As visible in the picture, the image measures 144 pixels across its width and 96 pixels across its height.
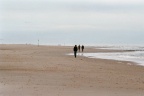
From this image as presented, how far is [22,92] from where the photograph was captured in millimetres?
12633

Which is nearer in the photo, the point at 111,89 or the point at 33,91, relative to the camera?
the point at 33,91

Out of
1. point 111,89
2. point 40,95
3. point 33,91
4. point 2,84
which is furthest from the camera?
point 2,84

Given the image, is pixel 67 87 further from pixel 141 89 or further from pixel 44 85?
pixel 141 89

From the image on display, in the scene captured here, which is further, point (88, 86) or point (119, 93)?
point (88, 86)

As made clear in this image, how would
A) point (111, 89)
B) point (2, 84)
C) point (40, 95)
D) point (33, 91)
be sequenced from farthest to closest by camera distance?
point (2, 84)
point (111, 89)
point (33, 91)
point (40, 95)

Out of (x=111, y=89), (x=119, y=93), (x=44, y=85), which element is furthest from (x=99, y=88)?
(x=44, y=85)

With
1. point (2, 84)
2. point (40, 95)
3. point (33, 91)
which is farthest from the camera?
point (2, 84)

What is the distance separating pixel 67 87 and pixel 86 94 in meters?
1.98

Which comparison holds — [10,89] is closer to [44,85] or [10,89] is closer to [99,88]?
[44,85]

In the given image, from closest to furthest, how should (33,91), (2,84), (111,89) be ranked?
(33,91) < (111,89) < (2,84)

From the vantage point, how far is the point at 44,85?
48.3 ft

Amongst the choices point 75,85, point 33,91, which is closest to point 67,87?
point 75,85

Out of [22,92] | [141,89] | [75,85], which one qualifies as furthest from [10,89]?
[141,89]

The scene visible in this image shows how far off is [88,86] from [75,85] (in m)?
0.65
